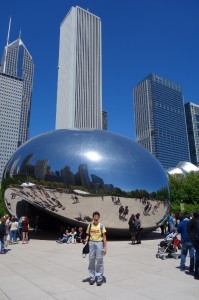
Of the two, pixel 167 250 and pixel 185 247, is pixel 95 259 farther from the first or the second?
pixel 167 250

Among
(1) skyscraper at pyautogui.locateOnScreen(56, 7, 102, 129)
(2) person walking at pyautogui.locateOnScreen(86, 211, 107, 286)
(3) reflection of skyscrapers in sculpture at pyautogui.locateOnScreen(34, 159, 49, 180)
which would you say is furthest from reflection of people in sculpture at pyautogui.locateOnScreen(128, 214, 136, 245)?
(1) skyscraper at pyautogui.locateOnScreen(56, 7, 102, 129)

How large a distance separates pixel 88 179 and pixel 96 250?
22.3 ft

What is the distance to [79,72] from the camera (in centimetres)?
14850

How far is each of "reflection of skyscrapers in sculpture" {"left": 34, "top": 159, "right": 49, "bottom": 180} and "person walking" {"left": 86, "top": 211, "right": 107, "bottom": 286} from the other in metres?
7.43

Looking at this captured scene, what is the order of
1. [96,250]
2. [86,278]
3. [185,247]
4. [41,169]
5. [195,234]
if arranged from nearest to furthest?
[96,250] → [86,278] → [195,234] → [185,247] → [41,169]

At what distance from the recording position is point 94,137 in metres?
14.2

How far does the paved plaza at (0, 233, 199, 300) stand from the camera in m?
5.18

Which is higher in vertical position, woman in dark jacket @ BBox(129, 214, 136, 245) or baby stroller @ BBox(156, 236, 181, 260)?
woman in dark jacket @ BBox(129, 214, 136, 245)

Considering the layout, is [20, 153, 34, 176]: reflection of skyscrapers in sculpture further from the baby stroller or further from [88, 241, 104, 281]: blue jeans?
[88, 241, 104, 281]: blue jeans

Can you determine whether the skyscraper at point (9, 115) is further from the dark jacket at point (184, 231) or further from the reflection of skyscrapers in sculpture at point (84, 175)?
the dark jacket at point (184, 231)

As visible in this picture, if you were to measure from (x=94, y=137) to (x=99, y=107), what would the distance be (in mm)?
Result: 137539

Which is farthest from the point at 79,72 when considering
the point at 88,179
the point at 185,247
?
the point at 185,247

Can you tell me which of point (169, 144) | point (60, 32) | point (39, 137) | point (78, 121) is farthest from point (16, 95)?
point (39, 137)

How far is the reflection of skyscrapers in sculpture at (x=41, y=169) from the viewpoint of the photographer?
1320cm
